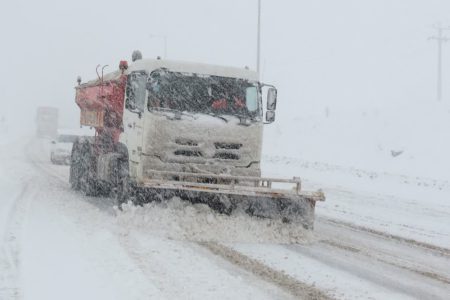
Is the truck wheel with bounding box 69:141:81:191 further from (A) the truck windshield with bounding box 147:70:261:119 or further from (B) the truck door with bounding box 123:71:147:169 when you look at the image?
(A) the truck windshield with bounding box 147:70:261:119

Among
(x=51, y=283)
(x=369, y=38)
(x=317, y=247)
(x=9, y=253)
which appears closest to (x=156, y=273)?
(x=51, y=283)

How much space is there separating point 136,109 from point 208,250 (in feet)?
10.4

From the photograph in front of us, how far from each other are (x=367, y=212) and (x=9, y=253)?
8337 mm

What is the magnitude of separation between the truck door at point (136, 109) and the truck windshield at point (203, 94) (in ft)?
0.61

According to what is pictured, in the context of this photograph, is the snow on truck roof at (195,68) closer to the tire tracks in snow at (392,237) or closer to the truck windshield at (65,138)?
the tire tracks in snow at (392,237)

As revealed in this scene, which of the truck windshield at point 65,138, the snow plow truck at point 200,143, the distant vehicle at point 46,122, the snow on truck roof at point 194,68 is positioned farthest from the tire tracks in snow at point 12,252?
the distant vehicle at point 46,122

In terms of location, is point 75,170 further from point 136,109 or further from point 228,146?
point 228,146

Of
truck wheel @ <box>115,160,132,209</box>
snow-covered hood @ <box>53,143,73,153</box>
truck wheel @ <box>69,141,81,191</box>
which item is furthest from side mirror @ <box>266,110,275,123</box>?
snow-covered hood @ <box>53,143,73,153</box>

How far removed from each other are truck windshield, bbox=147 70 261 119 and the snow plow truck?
0.05ft

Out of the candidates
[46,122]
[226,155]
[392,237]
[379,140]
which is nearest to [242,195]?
[226,155]

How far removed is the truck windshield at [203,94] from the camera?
9836 mm

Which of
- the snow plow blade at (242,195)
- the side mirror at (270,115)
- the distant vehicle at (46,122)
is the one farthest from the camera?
the distant vehicle at (46,122)

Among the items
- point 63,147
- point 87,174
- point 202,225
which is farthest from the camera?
point 63,147

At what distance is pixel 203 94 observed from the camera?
1009cm
